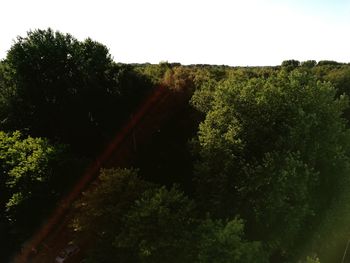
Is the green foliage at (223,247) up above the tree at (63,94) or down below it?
below

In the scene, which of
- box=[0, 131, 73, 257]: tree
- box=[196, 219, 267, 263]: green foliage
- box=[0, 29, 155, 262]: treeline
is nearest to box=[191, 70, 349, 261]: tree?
box=[196, 219, 267, 263]: green foliage

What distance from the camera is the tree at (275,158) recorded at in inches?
980

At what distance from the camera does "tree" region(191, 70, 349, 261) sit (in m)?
24.9

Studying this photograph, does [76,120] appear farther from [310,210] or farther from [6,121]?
[310,210]

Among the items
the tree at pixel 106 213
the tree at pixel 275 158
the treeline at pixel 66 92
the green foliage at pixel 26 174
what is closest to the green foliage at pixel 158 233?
Result: the tree at pixel 106 213

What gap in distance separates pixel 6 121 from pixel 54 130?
490cm

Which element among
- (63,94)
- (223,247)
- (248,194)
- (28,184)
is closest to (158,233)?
(223,247)

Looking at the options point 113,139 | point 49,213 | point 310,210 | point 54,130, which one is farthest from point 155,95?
point 310,210

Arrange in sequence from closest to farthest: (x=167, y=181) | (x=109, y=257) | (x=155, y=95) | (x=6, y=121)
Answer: (x=109, y=257), (x=167, y=181), (x=6, y=121), (x=155, y=95)

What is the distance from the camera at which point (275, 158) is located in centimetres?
2544

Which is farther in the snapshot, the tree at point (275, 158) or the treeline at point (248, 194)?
the tree at point (275, 158)

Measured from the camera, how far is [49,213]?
90.2 feet

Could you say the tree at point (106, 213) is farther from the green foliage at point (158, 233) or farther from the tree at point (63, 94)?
the tree at point (63, 94)

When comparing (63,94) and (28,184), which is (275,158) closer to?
(28,184)
